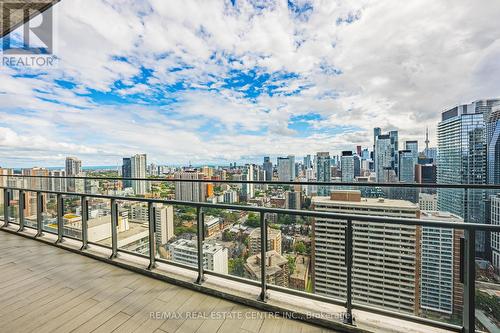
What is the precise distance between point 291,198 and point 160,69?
6505mm

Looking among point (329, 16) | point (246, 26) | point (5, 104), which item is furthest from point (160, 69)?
point (329, 16)

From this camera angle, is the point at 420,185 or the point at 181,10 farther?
the point at 181,10

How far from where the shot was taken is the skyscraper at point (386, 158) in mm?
2847

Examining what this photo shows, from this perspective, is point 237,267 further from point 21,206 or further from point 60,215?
point 21,206

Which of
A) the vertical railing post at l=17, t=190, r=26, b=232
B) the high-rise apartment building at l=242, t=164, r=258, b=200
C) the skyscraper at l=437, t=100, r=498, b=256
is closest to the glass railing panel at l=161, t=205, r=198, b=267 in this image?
the high-rise apartment building at l=242, t=164, r=258, b=200

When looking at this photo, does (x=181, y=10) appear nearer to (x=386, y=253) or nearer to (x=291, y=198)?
(x=291, y=198)

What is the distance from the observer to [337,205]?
1.65m

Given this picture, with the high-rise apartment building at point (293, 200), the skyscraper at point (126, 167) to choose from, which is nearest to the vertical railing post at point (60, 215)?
the skyscraper at point (126, 167)

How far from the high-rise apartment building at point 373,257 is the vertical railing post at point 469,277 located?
0.21m

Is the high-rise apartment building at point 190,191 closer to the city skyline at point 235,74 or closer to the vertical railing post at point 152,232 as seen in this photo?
the vertical railing post at point 152,232

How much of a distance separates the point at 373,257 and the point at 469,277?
0.47 meters

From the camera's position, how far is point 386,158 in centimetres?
370

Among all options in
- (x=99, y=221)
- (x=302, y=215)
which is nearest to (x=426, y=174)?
(x=302, y=215)

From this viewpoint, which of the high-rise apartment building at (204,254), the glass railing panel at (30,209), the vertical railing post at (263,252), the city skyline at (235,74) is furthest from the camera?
the city skyline at (235,74)
